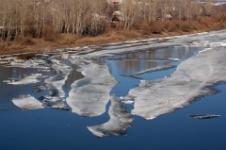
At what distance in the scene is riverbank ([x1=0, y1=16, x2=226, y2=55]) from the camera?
2923 centimetres

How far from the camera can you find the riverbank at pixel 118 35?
1151 inches

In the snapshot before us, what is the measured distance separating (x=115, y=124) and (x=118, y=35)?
881 inches

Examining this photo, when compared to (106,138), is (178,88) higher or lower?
higher

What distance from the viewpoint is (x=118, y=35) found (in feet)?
115

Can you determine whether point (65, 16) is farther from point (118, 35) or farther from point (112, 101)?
point (112, 101)

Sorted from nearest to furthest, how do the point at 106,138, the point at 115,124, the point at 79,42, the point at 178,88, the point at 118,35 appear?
the point at 106,138 < the point at 115,124 < the point at 178,88 < the point at 79,42 < the point at 118,35

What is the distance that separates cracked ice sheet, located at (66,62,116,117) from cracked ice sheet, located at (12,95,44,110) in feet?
3.43

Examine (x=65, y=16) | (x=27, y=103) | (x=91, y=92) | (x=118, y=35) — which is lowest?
(x=27, y=103)

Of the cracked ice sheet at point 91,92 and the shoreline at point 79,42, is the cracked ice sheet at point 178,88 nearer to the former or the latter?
the cracked ice sheet at point 91,92

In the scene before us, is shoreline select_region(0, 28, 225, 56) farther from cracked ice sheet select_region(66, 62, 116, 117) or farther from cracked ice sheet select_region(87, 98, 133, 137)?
cracked ice sheet select_region(87, 98, 133, 137)

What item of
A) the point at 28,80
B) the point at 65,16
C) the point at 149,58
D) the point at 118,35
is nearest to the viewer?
the point at 28,80

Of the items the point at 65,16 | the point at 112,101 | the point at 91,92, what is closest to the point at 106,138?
the point at 112,101

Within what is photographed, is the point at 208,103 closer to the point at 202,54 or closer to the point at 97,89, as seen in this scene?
the point at 97,89

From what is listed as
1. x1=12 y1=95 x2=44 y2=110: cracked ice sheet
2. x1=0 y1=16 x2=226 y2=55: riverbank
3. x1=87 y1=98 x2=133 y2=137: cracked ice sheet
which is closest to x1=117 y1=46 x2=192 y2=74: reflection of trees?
x1=0 y1=16 x2=226 y2=55: riverbank
